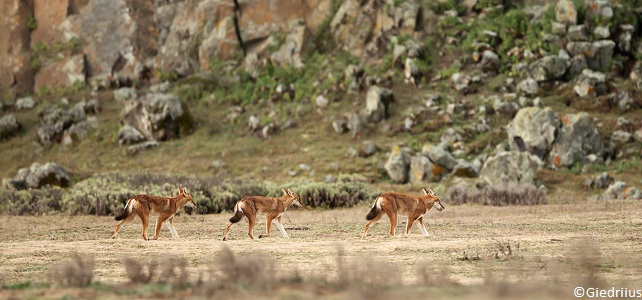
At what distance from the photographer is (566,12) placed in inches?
1457

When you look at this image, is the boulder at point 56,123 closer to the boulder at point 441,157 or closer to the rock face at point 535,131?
the boulder at point 441,157

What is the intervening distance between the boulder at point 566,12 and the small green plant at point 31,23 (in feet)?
89.4

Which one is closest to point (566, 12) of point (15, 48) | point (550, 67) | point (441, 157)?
point (550, 67)

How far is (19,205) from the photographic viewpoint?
2388 cm

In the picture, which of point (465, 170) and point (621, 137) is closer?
point (465, 170)

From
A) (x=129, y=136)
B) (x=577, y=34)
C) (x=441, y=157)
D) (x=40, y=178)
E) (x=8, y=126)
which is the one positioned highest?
(x=577, y=34)

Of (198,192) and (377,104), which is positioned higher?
(377,104)

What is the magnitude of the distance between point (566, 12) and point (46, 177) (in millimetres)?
22222

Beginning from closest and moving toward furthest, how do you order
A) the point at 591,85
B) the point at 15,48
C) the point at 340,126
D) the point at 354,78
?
Answer: 1. the point at 591,85
2. the point at 340,126
3. the point at 354,78
4. the point at 15,48

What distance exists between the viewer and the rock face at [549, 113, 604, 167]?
29.9 m

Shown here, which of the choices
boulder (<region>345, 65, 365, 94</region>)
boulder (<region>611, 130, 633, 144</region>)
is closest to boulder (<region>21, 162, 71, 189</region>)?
boulder (<region>345, 65, 365, 94</region>)

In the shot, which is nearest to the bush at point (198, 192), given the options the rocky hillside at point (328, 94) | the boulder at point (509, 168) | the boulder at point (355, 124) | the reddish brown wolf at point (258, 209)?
the rocky hillside at point (328, 94)

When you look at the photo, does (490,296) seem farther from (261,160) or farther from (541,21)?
(541,21)

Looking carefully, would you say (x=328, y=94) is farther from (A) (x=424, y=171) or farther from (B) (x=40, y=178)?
(B) (x=40, y=178)
